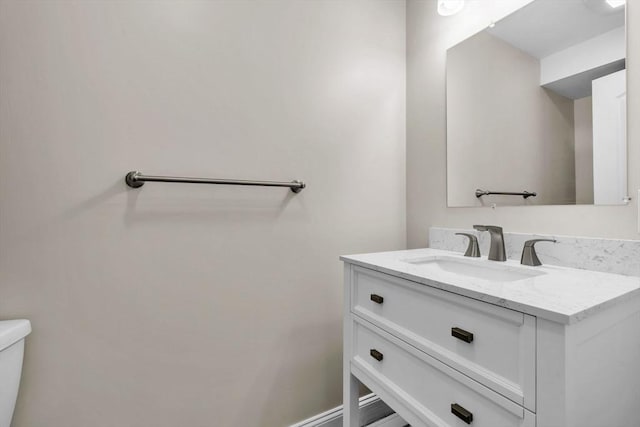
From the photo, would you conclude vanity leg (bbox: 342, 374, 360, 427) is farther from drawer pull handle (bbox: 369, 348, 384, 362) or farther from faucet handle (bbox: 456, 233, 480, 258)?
faucet handle (bbox: 456, 233, 480, 258)

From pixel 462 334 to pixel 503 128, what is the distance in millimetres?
879

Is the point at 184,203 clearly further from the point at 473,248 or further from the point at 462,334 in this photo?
the point at 473,248

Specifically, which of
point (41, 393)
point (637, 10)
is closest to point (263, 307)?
point (41, 393)

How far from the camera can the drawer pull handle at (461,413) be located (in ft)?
2.27

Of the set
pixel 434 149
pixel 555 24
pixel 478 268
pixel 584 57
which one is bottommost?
pixel 478 268

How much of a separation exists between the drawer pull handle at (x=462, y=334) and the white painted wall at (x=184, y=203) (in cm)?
71

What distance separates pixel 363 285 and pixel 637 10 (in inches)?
45.1

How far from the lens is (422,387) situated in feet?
2.69

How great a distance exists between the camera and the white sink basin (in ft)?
3.11

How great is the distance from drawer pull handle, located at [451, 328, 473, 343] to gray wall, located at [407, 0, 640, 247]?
1.95 feet

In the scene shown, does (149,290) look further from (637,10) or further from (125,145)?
(637,10)

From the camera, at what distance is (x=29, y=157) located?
2.85ft

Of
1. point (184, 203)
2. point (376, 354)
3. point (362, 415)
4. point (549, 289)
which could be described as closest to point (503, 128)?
point (549, 289)

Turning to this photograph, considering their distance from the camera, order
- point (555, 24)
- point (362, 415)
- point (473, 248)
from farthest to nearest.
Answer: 1. point (362, 415)
2. point (473, 248)
3. point (555, 24)
